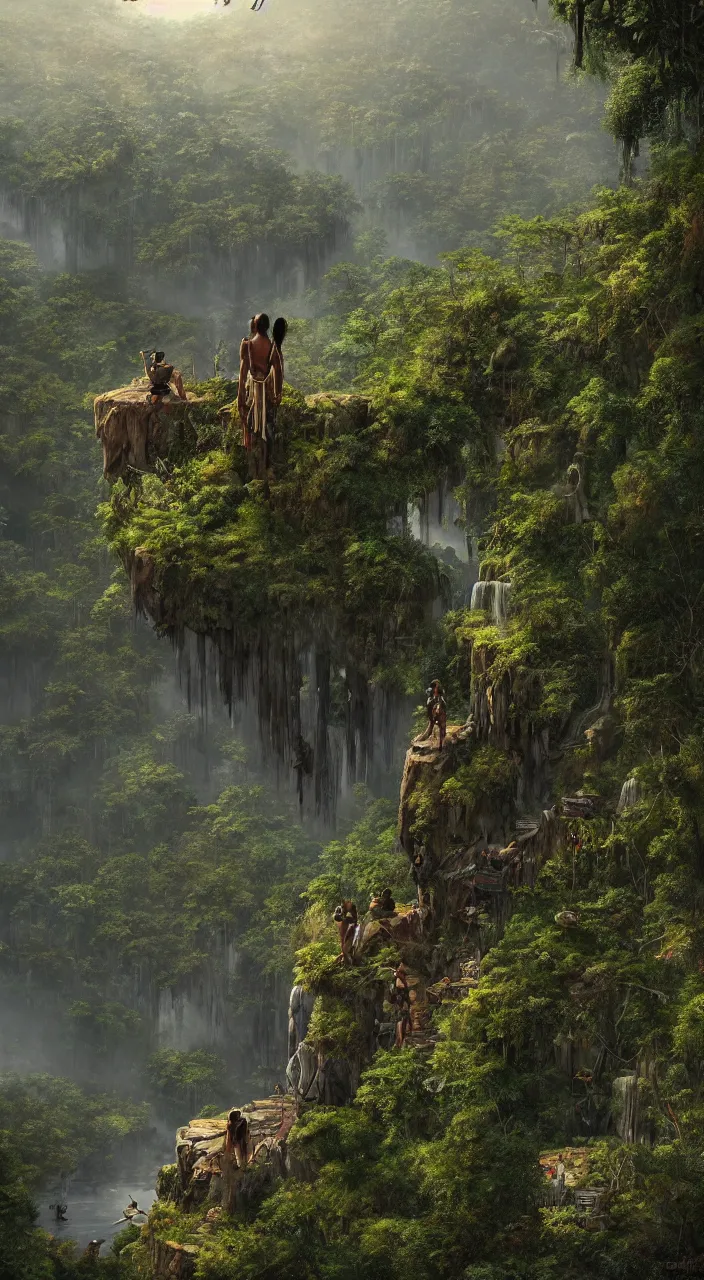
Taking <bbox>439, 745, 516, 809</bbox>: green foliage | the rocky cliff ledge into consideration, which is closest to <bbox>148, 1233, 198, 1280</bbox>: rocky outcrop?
the rocky cliff ledge

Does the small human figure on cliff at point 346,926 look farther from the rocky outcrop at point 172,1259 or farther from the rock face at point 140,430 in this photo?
the rock face at point 140,430

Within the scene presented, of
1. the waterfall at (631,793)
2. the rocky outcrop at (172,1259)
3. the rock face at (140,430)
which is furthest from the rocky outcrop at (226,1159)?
the rock face at (140,430)

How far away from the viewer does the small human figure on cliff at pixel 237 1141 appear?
20469 millimetres

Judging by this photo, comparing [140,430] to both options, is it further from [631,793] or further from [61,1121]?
[61,1121]

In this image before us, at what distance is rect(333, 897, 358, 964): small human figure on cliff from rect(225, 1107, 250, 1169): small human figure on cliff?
2.36m

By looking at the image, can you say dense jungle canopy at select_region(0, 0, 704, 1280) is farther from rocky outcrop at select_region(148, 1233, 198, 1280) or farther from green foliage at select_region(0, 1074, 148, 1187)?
rocky outcrop at select_region(148, 1233, 198, 1280)

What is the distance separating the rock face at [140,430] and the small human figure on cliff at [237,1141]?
8.26 meters

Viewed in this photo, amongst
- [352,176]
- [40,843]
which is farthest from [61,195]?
[40,843]

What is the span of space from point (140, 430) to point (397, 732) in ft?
17.2

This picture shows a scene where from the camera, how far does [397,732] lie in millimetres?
24859

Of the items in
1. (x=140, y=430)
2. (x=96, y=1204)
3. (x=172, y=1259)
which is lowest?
(x=96, y=1204)

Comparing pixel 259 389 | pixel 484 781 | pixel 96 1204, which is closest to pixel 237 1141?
pixel 484 781

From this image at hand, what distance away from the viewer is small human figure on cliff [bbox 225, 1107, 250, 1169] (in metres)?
20.5

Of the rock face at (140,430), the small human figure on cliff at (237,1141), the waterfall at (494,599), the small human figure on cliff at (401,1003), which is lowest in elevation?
the small human figure on cliff at (237,1141)
